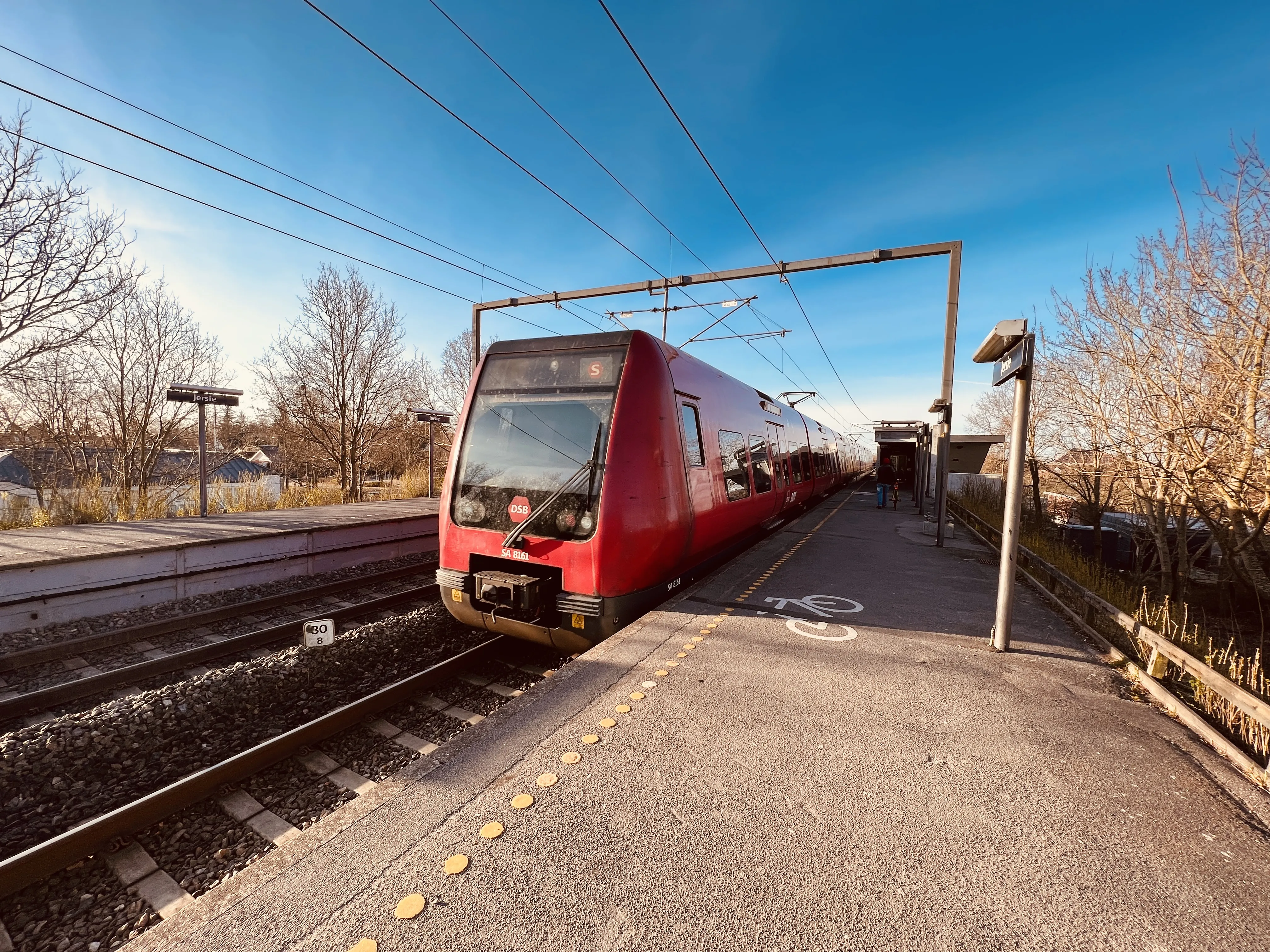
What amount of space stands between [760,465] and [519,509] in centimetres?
521

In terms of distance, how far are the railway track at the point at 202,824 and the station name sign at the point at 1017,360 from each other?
519 cm

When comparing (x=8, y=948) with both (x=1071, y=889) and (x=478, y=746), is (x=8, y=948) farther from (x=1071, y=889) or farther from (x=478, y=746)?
(x=1071, y=889)

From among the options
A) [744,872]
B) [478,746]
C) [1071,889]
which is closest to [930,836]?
[1071,889]

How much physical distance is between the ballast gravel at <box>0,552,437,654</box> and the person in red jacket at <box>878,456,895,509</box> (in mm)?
15784

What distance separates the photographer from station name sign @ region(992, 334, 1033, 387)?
410 centimetres

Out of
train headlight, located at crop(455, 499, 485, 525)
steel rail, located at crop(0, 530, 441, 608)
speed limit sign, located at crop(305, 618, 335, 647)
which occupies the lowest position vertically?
steel rail, located at crop(0, 530, 441, 608)

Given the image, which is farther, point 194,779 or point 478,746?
point 194,779

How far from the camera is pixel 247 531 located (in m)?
8.80

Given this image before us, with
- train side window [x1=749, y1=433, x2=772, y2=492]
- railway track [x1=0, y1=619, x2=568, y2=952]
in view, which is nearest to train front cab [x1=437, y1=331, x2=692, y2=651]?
railway track [x1=0, y1=619, x2=568, y2=952]

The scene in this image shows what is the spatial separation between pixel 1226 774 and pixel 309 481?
2482cm

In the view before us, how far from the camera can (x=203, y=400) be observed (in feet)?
32.9

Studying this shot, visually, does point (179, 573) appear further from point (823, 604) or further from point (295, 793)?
point (823, 604)

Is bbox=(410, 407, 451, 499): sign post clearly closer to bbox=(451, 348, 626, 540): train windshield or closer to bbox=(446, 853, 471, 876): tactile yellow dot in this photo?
bbox=(451, 348, 626, 540): train windshield

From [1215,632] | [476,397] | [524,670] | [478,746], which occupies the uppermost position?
[476,397]
